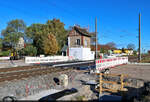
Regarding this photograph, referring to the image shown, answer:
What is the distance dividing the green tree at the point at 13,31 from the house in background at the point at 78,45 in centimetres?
2117

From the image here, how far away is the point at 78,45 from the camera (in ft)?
132

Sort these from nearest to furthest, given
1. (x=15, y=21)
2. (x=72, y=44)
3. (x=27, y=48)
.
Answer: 1. (x=72, y=44)
2. (x=27, y=48)
3. (x=15, y=21)

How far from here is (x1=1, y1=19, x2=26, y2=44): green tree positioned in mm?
49125

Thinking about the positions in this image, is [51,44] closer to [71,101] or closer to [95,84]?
[95,84]

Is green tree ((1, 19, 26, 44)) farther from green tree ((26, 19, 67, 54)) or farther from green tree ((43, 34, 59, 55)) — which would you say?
green tree ((43, 34, 59, 55))

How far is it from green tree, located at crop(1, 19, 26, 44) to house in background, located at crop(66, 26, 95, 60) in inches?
833

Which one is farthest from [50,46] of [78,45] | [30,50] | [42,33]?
[30,50]

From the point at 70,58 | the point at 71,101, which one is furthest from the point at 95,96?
the point at 70,58

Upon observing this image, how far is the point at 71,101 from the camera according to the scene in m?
5.76

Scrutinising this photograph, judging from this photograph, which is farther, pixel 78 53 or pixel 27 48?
pixel 27 48

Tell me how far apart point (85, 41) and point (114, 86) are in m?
32.8

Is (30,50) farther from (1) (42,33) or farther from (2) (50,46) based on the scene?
(2) (50,46)

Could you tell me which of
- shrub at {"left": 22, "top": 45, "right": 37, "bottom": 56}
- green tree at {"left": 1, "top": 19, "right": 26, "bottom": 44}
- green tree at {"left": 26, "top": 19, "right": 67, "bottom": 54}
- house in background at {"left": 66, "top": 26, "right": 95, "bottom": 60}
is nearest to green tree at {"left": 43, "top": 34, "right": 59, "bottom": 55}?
house in background at {"left": 66, "top": 26, "right": 95, "bottom": 60}

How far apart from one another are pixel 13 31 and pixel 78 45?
27257 mm
